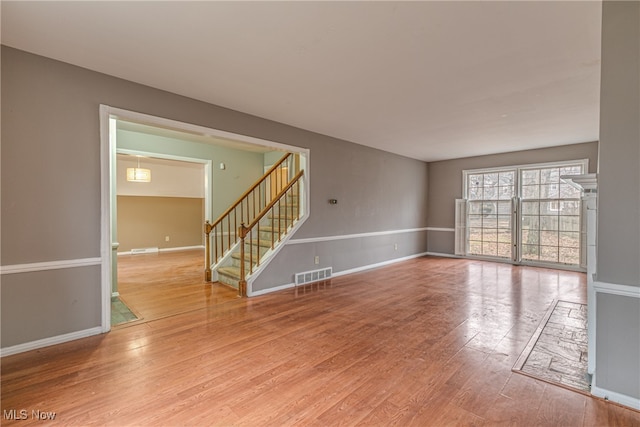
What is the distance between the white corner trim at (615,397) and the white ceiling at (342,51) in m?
2.52

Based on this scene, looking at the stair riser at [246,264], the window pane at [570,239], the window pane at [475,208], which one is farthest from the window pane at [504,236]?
the stair riser at [246,264]

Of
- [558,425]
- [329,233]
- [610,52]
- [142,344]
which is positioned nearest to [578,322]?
[558,425]

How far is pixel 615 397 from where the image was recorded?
1853 millimetres

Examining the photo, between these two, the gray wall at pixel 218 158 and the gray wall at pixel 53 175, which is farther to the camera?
the gray wall at pixel 218 158

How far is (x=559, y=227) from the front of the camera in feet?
19.7

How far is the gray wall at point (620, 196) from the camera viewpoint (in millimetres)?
1746

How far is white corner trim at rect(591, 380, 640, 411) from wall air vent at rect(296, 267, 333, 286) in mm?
3538

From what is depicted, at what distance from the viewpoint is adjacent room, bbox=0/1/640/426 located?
71.7 inches

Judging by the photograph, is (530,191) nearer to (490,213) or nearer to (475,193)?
(490,213)

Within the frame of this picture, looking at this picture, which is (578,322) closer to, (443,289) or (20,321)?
(443,289)

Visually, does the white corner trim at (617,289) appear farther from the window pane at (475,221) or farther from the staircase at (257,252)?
the window pane at (475,221)

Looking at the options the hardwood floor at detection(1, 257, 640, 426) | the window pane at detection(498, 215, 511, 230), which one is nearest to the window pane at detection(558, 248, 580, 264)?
the window pane at detection(498, 215, 511, 230)

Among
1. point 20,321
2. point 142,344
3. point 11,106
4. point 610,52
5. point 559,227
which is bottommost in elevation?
point 142,344

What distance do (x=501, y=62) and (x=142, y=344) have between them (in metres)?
4.20
